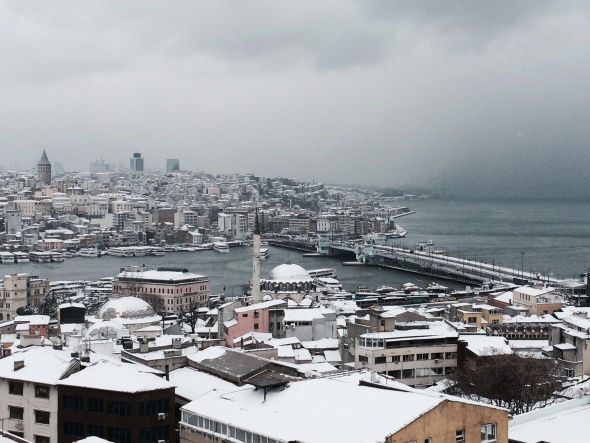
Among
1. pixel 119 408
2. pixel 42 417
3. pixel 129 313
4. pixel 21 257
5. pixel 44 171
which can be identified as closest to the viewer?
pixel 119 408

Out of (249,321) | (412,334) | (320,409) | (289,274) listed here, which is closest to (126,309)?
(249,321)

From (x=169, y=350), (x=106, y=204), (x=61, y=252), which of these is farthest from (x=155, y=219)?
(x=169, y=350)

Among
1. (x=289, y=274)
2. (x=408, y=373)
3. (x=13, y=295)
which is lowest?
(x=13, y=295)

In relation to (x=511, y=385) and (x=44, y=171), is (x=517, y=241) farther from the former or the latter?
(x=44, y=171)

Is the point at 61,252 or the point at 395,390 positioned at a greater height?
the point at 395,390

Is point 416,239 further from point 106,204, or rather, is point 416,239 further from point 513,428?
point 513,428

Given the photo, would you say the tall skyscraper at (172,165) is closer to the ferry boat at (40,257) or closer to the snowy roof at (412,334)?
the ferry boat at (40,257)

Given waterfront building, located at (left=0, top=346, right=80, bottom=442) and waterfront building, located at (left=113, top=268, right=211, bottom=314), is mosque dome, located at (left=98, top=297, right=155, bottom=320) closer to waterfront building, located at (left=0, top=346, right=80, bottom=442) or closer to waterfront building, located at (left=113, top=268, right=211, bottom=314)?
waterfront building, located at (left=113, top=268, right=211, bottom=314)
